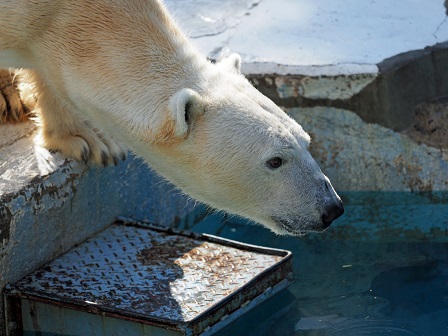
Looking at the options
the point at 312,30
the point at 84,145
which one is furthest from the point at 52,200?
the point at 312,30

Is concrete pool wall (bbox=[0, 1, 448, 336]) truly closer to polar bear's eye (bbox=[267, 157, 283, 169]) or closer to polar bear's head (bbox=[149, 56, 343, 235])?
polar bear's head (bbox=[149, 56, 343, 235])

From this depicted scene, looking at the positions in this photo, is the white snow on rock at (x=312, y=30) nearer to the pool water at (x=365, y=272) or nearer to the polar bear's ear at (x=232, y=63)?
the pool water at (x=365, y=272)

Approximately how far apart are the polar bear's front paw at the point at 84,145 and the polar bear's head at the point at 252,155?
0.62 meters

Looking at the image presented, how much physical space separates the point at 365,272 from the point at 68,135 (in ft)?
4.83

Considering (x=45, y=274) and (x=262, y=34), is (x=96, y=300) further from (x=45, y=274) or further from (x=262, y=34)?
(x=262, y=34)

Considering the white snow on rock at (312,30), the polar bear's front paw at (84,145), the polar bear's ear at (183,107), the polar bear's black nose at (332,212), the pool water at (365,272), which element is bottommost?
the pool water at (365,272)

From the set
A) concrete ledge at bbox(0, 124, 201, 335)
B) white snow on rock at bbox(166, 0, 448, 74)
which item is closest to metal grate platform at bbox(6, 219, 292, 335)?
concrete ledge at bbox(0, 124, 201, 335)

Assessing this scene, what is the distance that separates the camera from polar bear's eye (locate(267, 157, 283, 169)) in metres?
3.41

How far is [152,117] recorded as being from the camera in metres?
3.43

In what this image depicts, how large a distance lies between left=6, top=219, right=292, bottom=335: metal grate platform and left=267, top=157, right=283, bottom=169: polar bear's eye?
51 centimetres

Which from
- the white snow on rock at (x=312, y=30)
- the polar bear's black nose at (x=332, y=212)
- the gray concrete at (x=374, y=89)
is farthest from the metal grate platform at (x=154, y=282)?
the white snow on rock at (x=312, y=30)

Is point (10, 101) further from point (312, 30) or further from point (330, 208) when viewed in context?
point (312, 30)

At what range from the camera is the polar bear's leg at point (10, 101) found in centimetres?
427

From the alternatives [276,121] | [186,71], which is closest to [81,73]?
[186,71]
